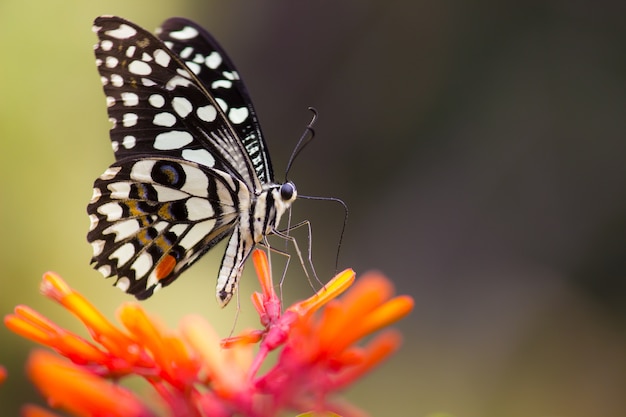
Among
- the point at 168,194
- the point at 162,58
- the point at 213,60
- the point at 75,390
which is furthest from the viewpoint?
the point at 213,60

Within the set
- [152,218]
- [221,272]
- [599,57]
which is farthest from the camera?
[599,57]

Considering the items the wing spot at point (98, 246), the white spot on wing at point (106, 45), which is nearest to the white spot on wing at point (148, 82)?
the white spot on wing at point (106, 45)

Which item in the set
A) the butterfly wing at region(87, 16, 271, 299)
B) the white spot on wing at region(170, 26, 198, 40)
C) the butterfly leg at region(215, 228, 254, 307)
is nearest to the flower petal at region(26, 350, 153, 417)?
the butterfly leg at region(215, 228, 254, 307)

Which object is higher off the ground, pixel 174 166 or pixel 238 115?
pixel 238 115

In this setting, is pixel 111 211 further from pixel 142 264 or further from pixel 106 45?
pixel 106 45

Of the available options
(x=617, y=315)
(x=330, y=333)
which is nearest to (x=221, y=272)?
(x=330, y=333)

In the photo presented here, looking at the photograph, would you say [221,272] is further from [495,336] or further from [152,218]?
[495,336]

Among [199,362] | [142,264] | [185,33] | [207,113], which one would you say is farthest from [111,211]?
[199,362]

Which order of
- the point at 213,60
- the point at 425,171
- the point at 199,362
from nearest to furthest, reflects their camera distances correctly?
1. the point at 199,362
2. the point at 213,60
3. the point at 425,171

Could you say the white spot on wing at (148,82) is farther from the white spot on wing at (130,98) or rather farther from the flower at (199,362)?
the flower at (199,362)
